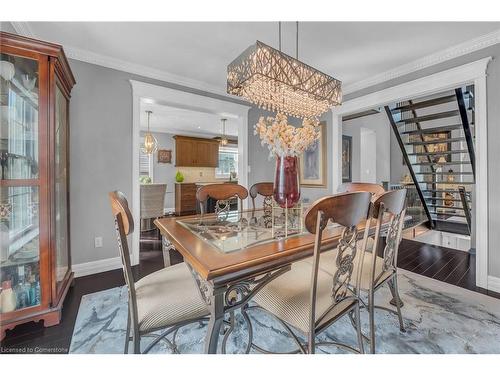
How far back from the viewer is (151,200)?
177 inches

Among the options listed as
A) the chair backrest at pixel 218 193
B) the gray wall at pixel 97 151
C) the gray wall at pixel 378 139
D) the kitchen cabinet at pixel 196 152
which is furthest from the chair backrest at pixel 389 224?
the kitchen cabinet at pixel 196 152

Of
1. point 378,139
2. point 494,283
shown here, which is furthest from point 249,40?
point 378,139

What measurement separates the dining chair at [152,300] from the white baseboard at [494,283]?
8.95ft

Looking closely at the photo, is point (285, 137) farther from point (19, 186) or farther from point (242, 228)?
point (19, 186)

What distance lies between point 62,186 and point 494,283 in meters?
4.07

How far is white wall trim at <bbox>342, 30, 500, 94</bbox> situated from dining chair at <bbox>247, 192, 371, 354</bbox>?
2500mm

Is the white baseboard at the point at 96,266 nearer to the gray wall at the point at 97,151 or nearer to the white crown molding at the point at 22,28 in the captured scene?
the gray wall at the point at 97,151

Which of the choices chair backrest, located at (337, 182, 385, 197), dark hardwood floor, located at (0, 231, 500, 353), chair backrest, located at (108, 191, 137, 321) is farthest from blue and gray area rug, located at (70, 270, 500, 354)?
chair backrest, located at (337, 182, 385, 197)

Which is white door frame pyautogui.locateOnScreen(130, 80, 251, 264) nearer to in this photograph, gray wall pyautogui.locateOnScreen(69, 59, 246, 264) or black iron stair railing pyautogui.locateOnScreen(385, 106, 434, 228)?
gray wall pyautogui.locateOnScreen(69, 59, 246, 264)

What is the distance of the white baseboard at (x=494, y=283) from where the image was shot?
224cm

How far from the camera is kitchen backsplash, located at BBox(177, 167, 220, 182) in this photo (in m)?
7.26
